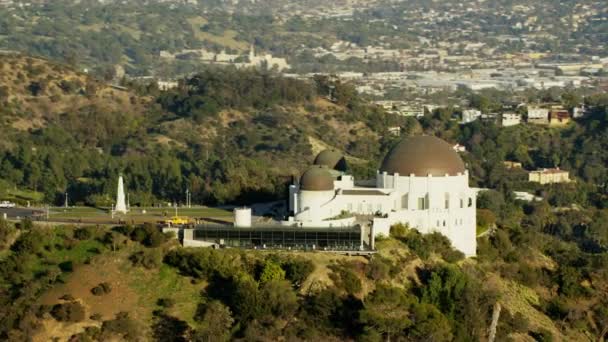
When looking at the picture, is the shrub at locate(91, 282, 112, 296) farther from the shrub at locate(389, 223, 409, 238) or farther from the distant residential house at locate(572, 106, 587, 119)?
the distant residential house at locate(572, 106, 587, 119)

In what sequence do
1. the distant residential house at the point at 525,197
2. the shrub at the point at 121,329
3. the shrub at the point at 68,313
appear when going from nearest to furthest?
1. the shrub at the point at 121,329
2. the shrub at the point at 68,313
3. the distant residential house at the point at 525,197

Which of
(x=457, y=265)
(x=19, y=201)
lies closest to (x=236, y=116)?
(x=19, y=201)

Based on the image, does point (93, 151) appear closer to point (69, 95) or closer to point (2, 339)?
point (69, 95)

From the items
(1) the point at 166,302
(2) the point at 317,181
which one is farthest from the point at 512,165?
(1) the point at 166,302

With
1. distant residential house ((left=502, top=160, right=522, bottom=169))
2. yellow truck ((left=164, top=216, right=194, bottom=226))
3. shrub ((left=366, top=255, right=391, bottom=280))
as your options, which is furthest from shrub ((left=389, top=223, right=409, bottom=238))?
distant residential house ((left=502, top=160, right=522, bottom=169))

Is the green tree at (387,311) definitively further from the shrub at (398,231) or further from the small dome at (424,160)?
the small dome at (424,160)

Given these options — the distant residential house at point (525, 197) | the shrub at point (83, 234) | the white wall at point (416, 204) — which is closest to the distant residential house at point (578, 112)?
the distant residential house at point (525, 197)

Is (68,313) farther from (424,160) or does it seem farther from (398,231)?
(424,160)
